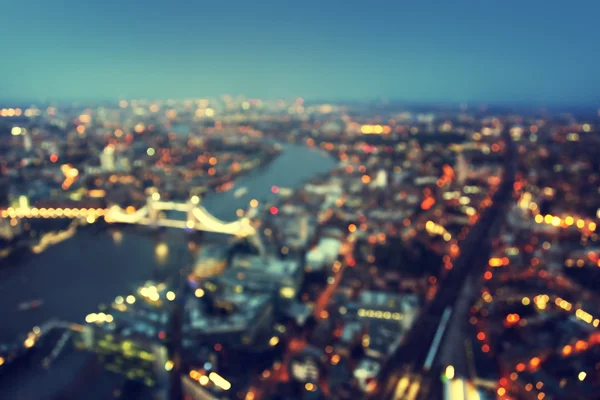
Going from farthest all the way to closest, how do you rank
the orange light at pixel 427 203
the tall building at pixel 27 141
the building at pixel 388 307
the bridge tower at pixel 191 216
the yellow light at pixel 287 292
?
the orange light at pixel 427 203 < the bridge tower at pixel 191 216 < the yellow light at pixel 287 292 < the tall building at pixel 27 141 < the building at pixel 388 307

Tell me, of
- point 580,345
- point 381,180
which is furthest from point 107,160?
point 580,345

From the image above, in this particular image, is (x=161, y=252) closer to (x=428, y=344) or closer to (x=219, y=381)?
(x=219, y=381)

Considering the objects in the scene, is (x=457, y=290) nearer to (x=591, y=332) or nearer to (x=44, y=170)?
(x=591, y=332)

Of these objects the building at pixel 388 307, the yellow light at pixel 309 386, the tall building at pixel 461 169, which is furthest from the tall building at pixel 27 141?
the tall building at pixel 461 169

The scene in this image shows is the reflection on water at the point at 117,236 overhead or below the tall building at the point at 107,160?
below

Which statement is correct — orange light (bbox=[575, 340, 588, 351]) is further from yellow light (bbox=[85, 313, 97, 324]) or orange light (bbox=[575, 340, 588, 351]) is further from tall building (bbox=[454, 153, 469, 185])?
tall building (bbox=[454, 153, 469, 185])

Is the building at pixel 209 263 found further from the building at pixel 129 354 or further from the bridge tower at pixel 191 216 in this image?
the building at pixel 129 354
